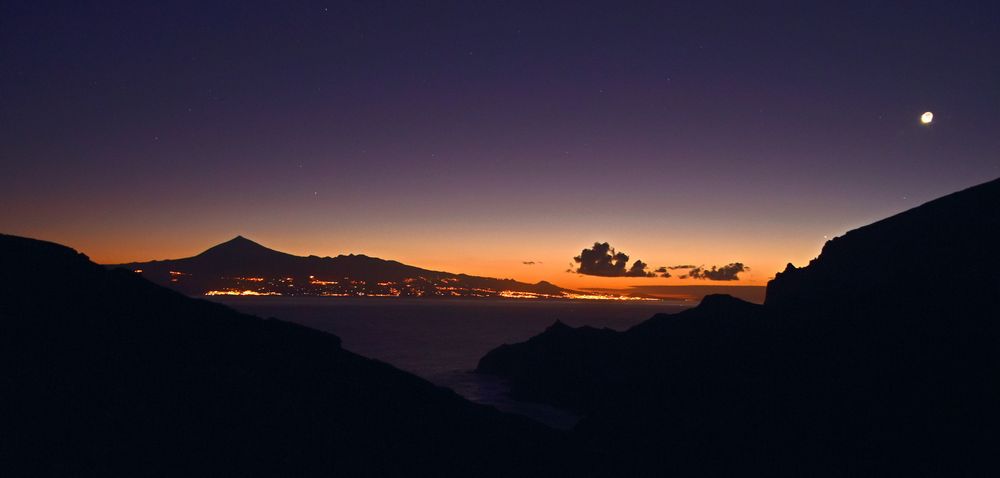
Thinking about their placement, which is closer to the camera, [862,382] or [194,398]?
[194,398]

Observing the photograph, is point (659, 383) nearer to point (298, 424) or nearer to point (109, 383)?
point (298, 424)

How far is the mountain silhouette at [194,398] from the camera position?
16359 mm

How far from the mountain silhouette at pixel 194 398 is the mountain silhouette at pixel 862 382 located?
6899 millimetres

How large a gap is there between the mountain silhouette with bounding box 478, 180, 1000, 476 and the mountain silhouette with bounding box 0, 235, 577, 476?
6.90 metres

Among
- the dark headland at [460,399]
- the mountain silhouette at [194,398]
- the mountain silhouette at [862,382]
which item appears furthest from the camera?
the mountain silhouette at [862,382]

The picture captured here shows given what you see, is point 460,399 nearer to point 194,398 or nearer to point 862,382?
point 194,398

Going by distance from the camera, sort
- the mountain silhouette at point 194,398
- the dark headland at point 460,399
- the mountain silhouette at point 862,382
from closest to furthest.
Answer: the mountain silhouette at point 194,398 → the dark headland at point 460,399 → the mountain silhouette at point 862,382

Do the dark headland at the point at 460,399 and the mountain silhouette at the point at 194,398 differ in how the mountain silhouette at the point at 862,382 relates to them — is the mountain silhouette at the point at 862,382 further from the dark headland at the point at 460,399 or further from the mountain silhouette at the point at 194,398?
the mountain silhouette at the point at 194,398

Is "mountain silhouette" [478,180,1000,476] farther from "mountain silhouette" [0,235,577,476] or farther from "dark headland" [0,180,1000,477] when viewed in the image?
"mountain silhouette" [0,235,577,476]

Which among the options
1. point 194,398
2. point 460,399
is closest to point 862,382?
point 460,399

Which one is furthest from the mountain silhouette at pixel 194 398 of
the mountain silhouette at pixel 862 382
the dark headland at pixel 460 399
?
the mountain silhouette at pixel 862 382

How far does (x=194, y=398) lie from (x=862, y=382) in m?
29.0

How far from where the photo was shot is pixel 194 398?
766 inches

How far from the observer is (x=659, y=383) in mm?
33062
